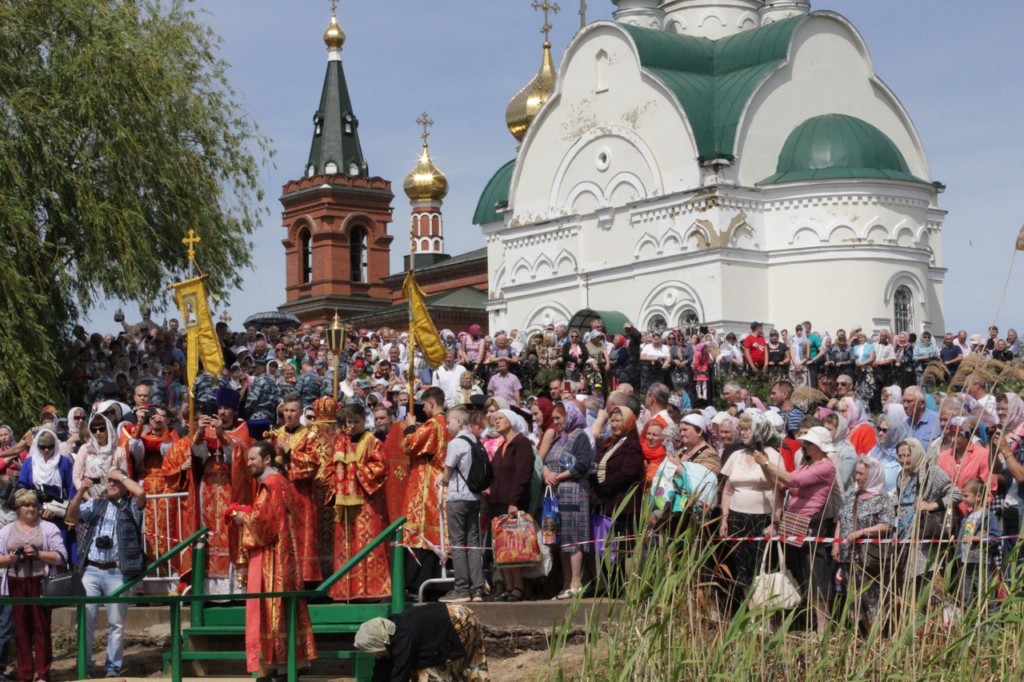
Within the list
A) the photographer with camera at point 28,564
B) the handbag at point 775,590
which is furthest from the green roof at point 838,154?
the handbag at point 775,590

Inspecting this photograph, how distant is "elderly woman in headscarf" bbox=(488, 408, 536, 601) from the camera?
12.7m

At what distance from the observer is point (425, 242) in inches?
2751

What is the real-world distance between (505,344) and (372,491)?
12.0 meters

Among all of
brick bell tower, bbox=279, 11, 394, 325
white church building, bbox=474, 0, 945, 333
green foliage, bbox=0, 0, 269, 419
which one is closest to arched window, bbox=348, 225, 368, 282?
brick bell tower, bbox=279, 11, 394, 325

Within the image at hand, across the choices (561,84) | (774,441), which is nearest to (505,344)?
(774,441)

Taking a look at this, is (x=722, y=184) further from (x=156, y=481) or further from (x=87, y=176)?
(x=156, y=481)

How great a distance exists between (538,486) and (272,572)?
2.29 m

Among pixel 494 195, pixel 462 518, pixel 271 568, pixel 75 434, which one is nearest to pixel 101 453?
pixel 75 434

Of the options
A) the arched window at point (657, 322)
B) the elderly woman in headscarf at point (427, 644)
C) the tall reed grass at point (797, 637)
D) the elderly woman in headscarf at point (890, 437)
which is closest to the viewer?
the tall reed grass at point (797, 637)

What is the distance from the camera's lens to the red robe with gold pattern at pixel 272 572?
37.0 ft

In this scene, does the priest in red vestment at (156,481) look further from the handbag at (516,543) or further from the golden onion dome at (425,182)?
the golden onion dome at (425,182)

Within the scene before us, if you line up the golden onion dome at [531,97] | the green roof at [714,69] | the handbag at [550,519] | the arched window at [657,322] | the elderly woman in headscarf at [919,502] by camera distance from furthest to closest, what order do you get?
the golden onion dome at [531,97], the green roof at [714,69], the arched window at [657,322], the handbag at [550,519], the elderly woman in headscarf at [919,502]

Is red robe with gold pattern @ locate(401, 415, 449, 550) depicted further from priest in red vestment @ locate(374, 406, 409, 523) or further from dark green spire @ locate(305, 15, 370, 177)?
dark green spire @ locate(305, 15, 370, 177)

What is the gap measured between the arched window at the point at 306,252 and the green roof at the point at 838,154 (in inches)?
1237
